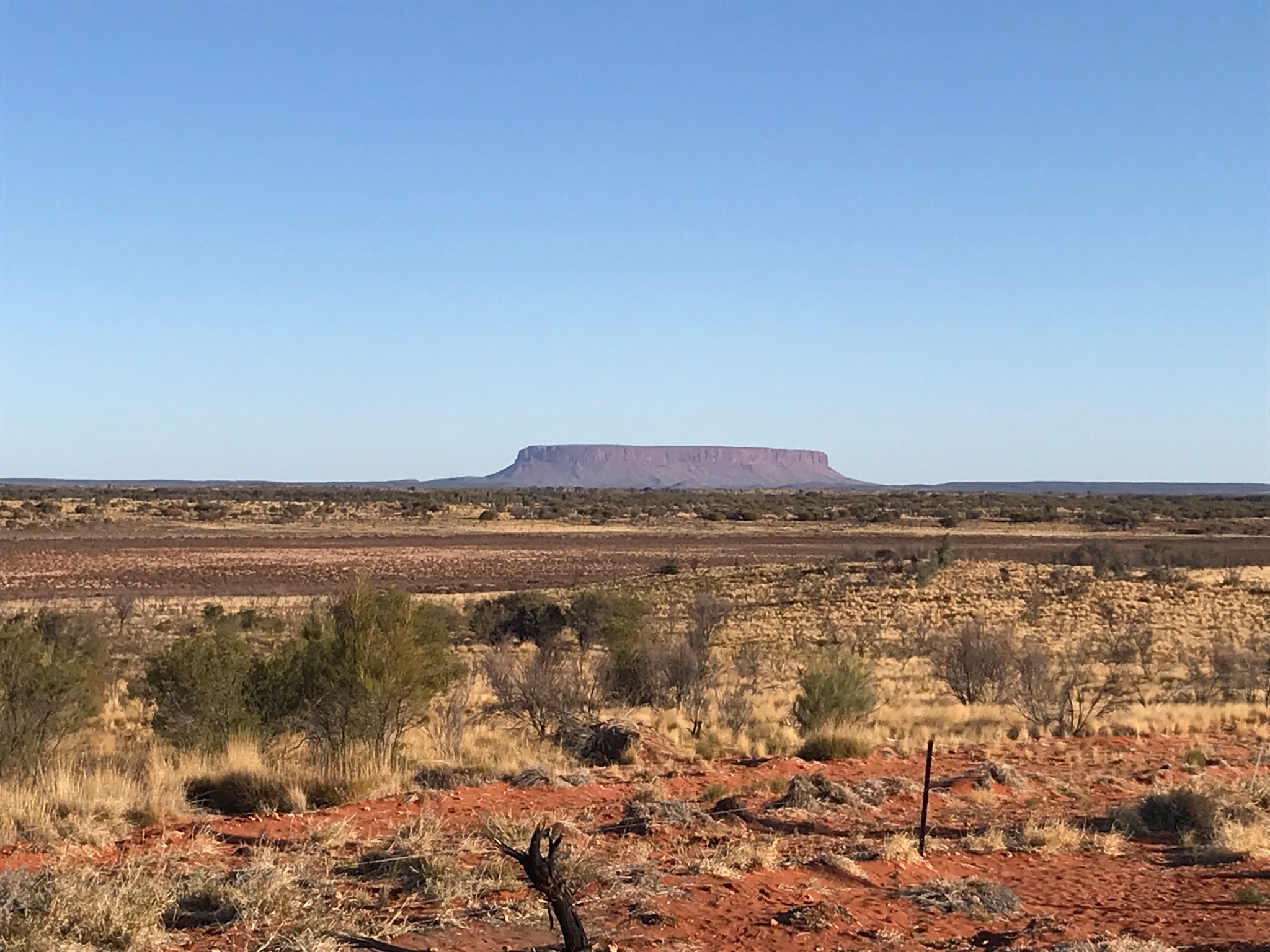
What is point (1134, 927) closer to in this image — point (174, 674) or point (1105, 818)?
point (1105, 818)

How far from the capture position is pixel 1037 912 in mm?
Result: 8602

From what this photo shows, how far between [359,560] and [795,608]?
1029 inches

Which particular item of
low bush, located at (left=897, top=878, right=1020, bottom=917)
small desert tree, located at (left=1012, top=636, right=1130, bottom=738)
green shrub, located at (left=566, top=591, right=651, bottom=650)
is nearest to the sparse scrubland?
low bush, located at (left=897, top=878, right=1020, bottom=917)

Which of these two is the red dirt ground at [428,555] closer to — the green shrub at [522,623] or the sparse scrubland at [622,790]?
the green shrub at [522,623]

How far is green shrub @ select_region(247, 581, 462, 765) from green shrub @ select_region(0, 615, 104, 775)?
89.9 inches

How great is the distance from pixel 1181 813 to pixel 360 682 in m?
9.22

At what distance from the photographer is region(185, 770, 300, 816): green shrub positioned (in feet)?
37.2

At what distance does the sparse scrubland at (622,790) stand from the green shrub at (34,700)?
0.04 metres

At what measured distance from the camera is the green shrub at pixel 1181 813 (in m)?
11.5

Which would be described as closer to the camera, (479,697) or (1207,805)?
(1207,805)

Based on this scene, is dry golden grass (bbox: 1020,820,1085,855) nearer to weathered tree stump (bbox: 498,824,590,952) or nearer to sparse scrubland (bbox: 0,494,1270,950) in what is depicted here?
sparse scrubland (bbox: 0,494,1270,950)

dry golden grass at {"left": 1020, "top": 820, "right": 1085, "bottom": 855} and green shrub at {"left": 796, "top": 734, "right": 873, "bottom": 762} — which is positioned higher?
dry golden grass at {"left": 1020, "top": 820, "right": 1085, "bottom": 855}

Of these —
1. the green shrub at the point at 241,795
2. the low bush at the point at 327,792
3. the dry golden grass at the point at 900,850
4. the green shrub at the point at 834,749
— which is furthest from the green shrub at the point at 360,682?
the dry golden grass at the point at 900,850

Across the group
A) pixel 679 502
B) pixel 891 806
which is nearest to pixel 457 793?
pixel 891 806
